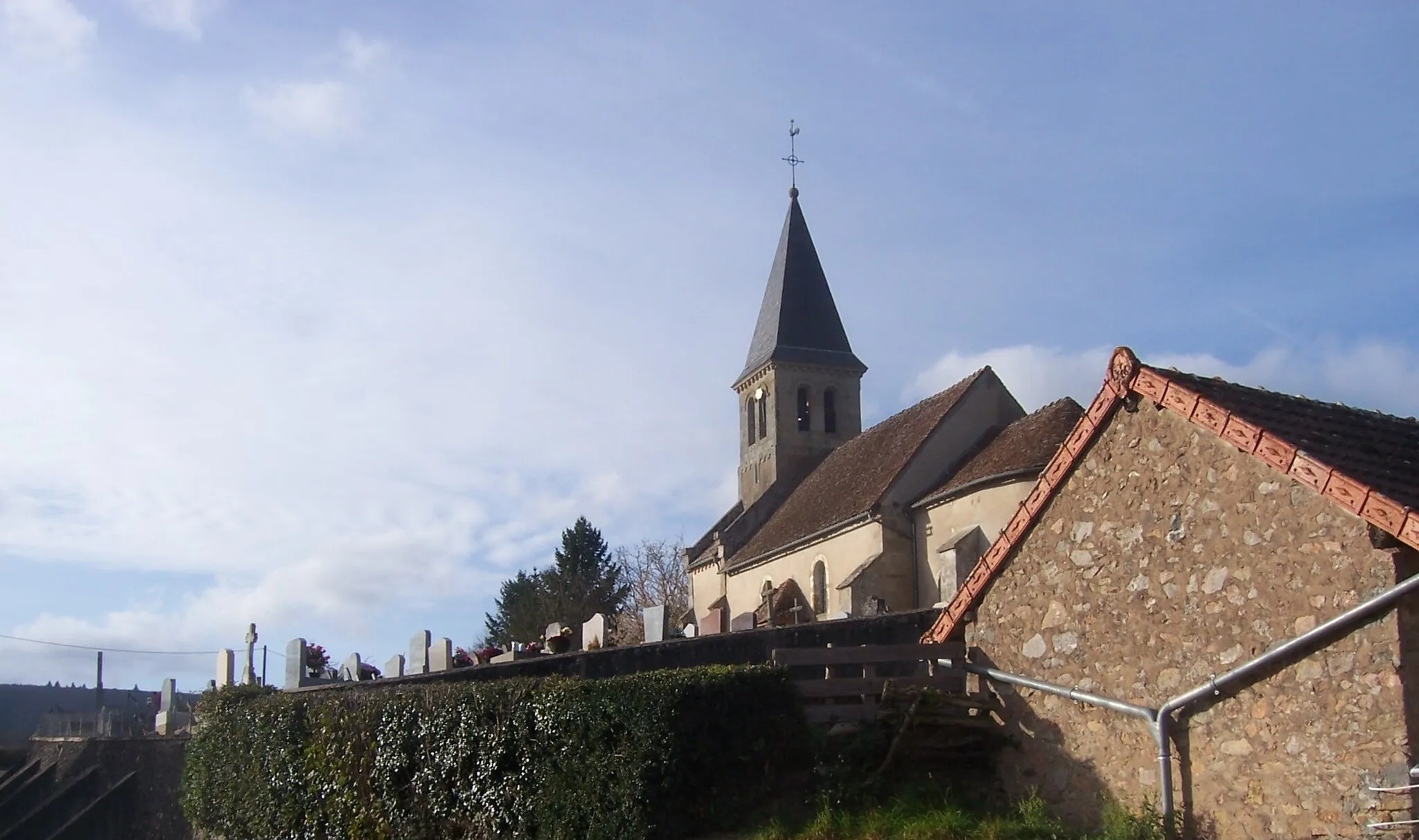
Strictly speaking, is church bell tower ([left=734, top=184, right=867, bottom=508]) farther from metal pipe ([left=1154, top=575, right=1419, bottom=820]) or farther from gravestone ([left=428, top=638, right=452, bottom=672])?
metal pipe ([left=1154, top=575, right=1419, bottom=820])

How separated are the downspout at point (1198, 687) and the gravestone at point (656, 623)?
712 cm

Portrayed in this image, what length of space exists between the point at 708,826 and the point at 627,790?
2.79 feet

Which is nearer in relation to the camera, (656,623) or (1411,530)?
(1411,530)

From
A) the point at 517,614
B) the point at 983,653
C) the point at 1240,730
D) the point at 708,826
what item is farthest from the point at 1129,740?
the point at 517,614

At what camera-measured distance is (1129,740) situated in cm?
1160

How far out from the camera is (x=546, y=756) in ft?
43.0

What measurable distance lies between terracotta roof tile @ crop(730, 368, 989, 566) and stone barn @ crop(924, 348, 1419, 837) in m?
19.8

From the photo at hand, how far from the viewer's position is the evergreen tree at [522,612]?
197 feet

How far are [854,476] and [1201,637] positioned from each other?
26.9 metres

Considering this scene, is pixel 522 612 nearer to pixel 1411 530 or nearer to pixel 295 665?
pixel 295 665

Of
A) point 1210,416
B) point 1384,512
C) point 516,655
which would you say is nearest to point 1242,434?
point 1210,416

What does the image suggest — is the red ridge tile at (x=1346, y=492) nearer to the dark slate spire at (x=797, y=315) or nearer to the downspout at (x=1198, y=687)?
the downspout at (x=1198, y=687)

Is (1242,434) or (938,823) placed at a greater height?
(1242,434)

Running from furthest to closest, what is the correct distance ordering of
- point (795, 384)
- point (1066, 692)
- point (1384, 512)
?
point (795, 384), point (1066, 692), point (1384, 512)
